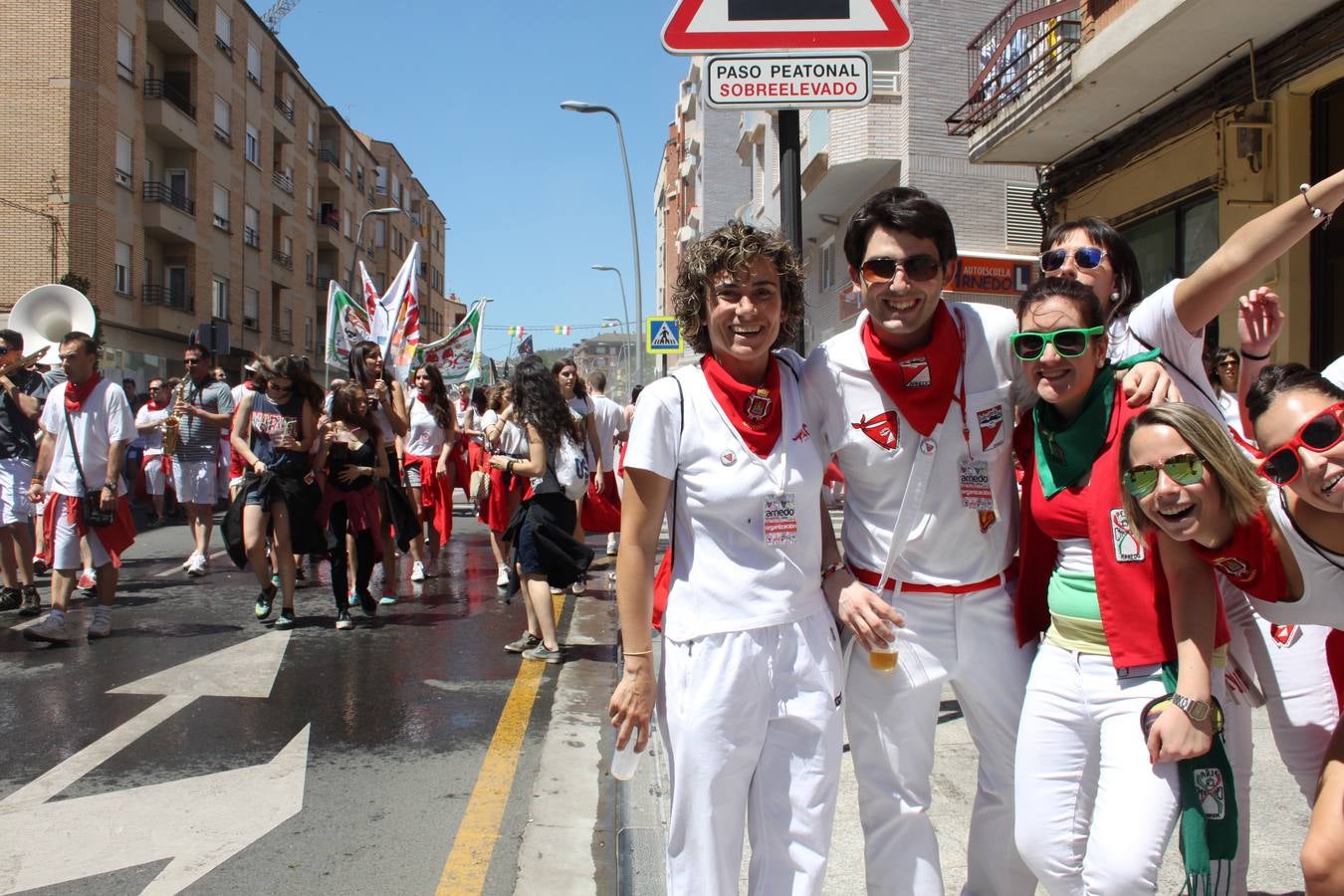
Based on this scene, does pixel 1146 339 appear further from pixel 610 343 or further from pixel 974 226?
pixel 610 343

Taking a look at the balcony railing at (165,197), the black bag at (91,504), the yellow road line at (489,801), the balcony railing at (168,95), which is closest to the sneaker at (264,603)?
the black bag at (91,504)

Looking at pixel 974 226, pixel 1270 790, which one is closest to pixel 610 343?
pixel 974 226

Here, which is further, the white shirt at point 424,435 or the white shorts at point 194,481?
the white shorts at point 194,481

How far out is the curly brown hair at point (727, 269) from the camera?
263 centimetres

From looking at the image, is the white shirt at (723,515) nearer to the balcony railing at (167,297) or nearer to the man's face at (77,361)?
the man's face at (77,361)

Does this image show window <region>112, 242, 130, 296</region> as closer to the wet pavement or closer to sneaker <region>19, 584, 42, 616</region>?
sneaker <region>19, 584, 42, 616</region>

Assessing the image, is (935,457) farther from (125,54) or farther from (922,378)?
(125,54)

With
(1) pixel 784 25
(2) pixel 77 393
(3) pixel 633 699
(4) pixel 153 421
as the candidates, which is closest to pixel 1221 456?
(3) pixel 633 699

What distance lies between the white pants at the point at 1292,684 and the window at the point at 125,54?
1311 inches

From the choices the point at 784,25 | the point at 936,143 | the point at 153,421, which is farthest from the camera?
the point at 936,143

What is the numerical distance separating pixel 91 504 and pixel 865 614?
633 centimetres

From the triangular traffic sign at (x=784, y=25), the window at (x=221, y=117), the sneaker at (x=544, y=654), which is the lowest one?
the sneaker at (x=544, y=654)

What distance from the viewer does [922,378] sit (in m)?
2.62

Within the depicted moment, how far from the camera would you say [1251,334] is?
2709 millimetres
